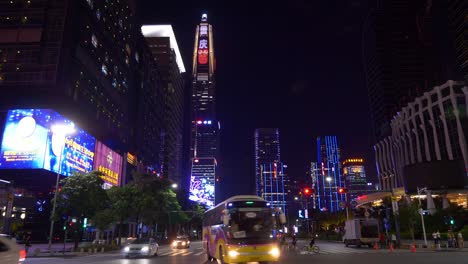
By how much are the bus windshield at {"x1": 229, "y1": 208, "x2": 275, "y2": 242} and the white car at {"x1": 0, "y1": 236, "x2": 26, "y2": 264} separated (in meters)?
9.37

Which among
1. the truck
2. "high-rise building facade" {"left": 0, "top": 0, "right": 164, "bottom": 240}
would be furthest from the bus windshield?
"high-rise building facade" {"left": 0, "top": 0, "right": 164, "bottom": 240}

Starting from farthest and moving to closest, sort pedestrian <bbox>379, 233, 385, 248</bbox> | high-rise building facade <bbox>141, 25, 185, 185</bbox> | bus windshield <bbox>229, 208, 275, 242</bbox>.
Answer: high-rise building facade <bbox>141, 25, 185, 185</bbox> < pedestrian <bbox>379, 233, 385, 248</bbox> < bus windshield <bbox>229, 208, 275, 242</bbox>

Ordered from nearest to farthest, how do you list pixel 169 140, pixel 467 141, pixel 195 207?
pixel 467 141 → pixel 195 207 → pixel 169 140

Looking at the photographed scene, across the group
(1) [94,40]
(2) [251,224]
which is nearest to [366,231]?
(2) [251,224]

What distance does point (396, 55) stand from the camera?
169500 millimetres

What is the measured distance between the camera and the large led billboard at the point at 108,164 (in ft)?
260

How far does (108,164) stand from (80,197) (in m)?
50.5

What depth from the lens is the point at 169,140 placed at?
159875mm

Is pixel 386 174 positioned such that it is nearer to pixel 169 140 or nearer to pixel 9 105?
pixel 169 140

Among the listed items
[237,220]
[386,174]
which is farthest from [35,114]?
[386,174]

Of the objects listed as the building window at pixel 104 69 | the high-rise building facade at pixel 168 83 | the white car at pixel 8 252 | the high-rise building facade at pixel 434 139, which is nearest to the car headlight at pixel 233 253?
the white car at pixel 8 252

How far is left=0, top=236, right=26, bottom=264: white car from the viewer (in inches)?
336

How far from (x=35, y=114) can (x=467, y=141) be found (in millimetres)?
94578

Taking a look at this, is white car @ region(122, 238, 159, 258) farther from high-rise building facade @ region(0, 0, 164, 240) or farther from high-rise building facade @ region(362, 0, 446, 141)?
high-rise building facade @ region(362, 0, 446, 141)
